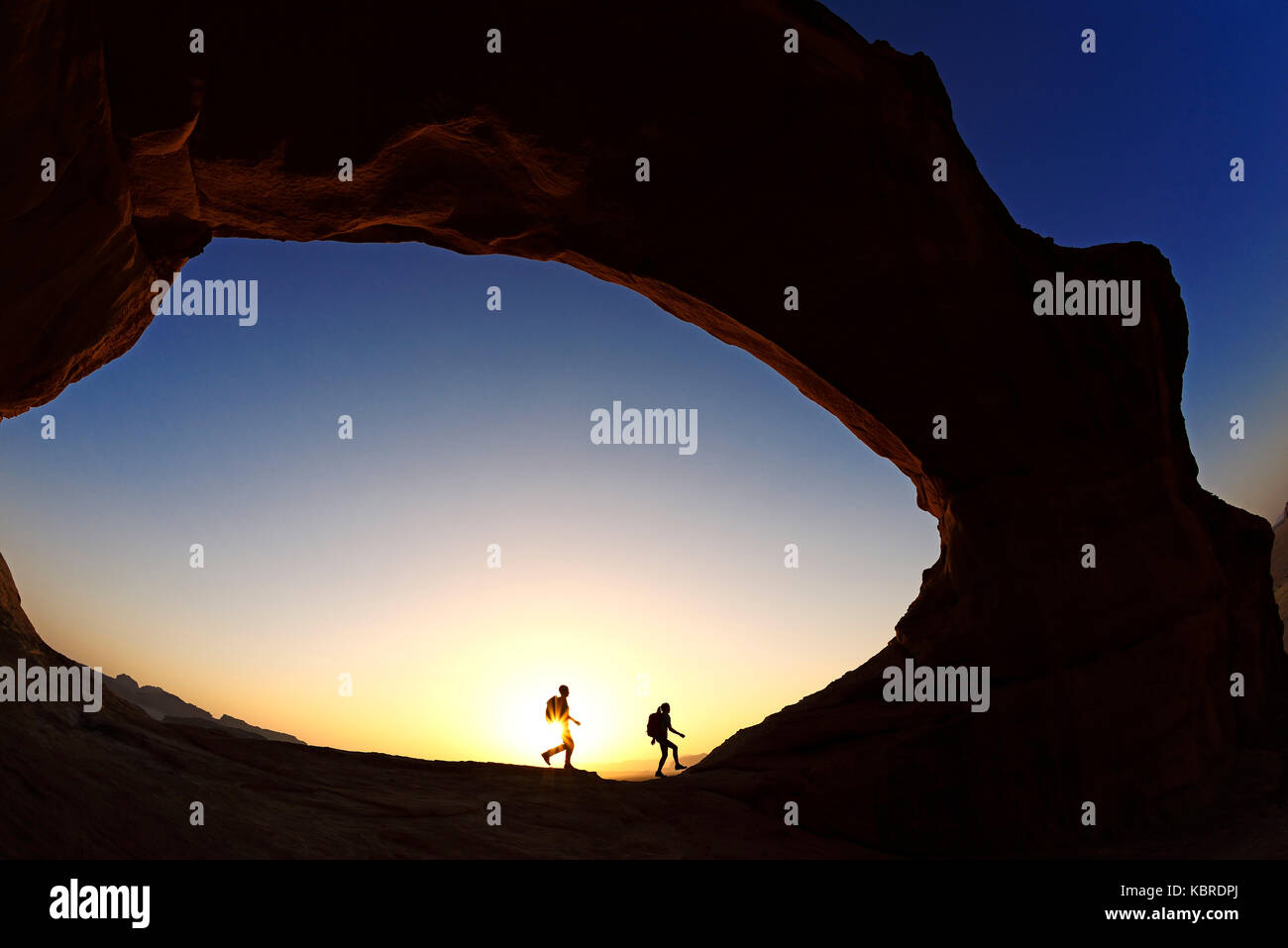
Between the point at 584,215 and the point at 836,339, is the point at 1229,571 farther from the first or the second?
the point at 584,215

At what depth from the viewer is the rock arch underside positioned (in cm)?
861

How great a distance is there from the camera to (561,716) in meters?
13.9

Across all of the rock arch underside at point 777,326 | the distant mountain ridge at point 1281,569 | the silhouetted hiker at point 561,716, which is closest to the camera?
the rock arch underside at point 777,326

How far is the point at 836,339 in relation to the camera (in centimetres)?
1153

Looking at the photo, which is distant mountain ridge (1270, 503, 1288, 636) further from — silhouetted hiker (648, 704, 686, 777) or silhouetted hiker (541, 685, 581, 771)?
silhouetted hiker (541, 685, 581, 771)

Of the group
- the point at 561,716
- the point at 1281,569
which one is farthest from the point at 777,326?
the point at 1281,569

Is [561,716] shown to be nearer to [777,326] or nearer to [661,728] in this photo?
[661,728]

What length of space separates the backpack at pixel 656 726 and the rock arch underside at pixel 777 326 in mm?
2144

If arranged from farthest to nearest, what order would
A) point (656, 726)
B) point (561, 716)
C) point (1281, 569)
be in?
1. point (1281, 569)
2. point (656, 726)
3. point (561, 716)

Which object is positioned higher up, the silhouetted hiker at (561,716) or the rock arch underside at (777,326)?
the rock arch underside at (777,326)

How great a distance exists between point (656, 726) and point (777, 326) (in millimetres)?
8421

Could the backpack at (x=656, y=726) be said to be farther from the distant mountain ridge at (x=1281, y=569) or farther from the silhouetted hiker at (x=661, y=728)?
the distant mountain ridge at (x=1281, y=569)

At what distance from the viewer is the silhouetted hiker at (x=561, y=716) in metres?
13.9

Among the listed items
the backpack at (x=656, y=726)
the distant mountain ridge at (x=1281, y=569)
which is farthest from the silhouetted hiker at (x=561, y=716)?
the distant mountain ridge at (x=1281, y=569)
